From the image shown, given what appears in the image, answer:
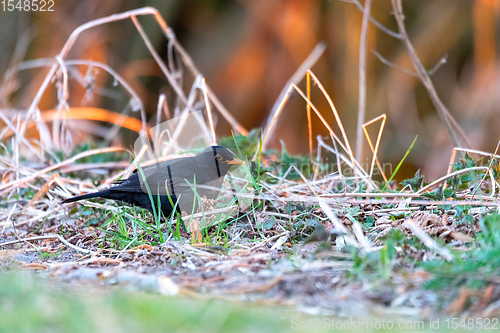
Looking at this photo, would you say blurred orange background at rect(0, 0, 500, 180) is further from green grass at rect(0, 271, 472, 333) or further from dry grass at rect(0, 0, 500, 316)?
green grass at rect(0, 271, 472, 333)

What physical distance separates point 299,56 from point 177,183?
7798mm

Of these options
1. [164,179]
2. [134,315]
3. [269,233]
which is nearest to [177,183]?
[164,179]

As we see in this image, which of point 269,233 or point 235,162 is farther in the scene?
point 235,162

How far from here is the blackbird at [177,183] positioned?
4004 mm

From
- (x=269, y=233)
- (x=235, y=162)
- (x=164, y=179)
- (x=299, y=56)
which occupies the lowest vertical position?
(x=269, y=233)

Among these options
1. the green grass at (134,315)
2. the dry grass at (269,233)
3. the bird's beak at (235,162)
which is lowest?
the dry grass at (269,233)

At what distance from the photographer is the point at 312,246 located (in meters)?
3.45

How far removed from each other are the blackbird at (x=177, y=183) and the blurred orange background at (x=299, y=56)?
18.6 ft

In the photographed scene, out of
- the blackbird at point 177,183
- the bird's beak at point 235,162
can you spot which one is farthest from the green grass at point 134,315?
the bird's beak at point 235,162

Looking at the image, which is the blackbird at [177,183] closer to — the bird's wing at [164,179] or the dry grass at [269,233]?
the bird's wing at [164,179]

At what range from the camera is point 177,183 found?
13.5ft

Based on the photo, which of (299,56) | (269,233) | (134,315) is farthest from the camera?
(299,56)

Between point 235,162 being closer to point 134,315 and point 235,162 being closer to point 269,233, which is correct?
point 269,233

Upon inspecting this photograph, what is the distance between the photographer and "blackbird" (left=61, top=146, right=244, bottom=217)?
158 inches
